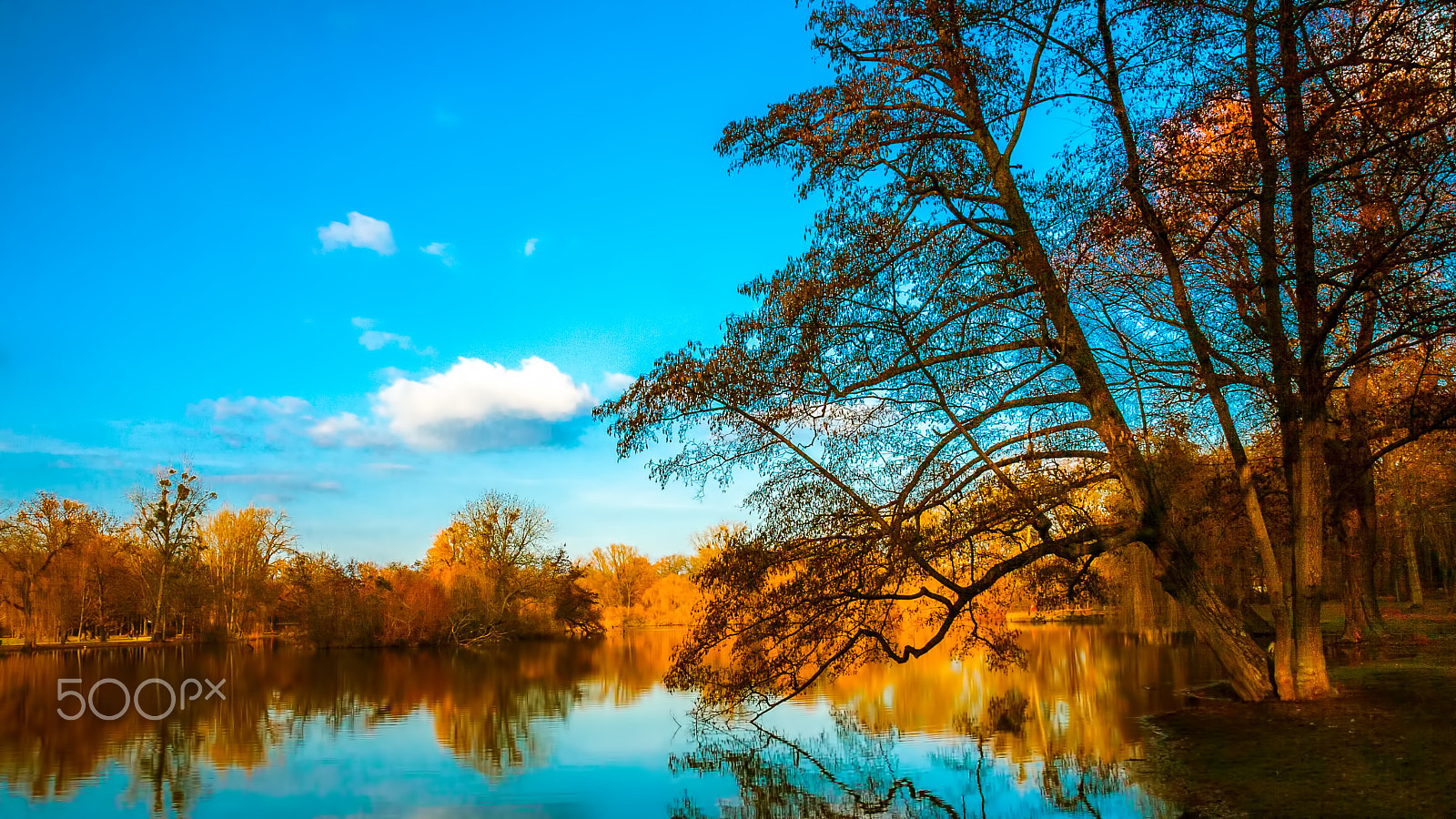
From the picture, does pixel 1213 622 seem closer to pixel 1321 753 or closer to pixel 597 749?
pixel 1321 753

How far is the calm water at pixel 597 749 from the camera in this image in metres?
9.42

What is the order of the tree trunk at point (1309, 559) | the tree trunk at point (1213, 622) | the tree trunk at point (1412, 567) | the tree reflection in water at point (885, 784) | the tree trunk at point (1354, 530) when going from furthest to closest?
the tree trunk at point (1412, 567) → the tree trunk at point (1354, 530) → the tree trunk at point (1213, 622) → the tree trunk at point (1309, 559) → the tree reflection in water at point (885, 784)

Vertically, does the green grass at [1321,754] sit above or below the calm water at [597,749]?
above

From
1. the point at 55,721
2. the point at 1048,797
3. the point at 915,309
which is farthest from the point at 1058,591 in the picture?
the point at 55,721

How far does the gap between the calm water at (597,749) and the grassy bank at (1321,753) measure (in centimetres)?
55

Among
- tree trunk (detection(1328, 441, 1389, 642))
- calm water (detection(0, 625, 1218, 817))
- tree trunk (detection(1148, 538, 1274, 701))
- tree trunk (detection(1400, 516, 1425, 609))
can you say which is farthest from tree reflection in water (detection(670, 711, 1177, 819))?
tree trunk (detection(1400, 516, 1425, 609))

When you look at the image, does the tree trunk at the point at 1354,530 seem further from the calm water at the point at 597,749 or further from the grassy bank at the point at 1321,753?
the calm water at the point at 597,749

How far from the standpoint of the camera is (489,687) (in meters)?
22.4

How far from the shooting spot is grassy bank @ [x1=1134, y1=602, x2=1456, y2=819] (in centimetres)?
654

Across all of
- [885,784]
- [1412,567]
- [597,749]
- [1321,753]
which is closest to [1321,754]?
[1321,753]

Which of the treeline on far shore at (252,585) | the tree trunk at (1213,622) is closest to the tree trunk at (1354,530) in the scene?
the tree trunk at (1213,622)

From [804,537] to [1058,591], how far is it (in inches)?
171

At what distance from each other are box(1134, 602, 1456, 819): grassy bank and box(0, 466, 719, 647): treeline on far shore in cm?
3078

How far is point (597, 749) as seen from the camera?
13.2 m
